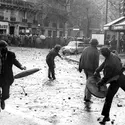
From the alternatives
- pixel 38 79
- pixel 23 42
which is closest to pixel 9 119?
pixel 38 79

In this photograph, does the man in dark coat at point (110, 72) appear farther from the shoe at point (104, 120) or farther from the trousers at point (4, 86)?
the trousers at point (4, 86)

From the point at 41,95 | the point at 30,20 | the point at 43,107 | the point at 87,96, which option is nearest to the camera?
the point at 43,107

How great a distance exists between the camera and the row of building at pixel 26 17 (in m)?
56.8

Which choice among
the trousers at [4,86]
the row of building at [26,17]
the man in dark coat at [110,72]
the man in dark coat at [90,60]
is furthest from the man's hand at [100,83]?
the row of building at [26,17]

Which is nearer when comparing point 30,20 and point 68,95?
point 68,95

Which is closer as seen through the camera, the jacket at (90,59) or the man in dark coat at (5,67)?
the man in dark coat at (5,67)

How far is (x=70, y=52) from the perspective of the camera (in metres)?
31.0

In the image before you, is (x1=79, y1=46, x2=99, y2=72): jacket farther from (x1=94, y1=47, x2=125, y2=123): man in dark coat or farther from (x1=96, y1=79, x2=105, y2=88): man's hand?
(x1=94, y1=47, x2=125, y2=123): man in dark coat

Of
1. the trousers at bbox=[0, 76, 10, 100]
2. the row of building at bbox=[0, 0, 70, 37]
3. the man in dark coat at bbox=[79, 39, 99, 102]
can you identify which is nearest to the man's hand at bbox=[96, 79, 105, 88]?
the man in dark coat at bbox=[79, 39, 99, 102]

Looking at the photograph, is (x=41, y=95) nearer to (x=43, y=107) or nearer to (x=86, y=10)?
(x=43, y=107)

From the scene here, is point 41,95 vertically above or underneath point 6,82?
underneath

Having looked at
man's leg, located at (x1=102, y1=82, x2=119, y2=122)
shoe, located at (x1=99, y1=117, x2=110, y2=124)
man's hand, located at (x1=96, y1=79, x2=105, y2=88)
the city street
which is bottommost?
the city street

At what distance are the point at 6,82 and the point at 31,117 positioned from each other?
0.94 meters

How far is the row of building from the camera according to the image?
5678 centimetres
